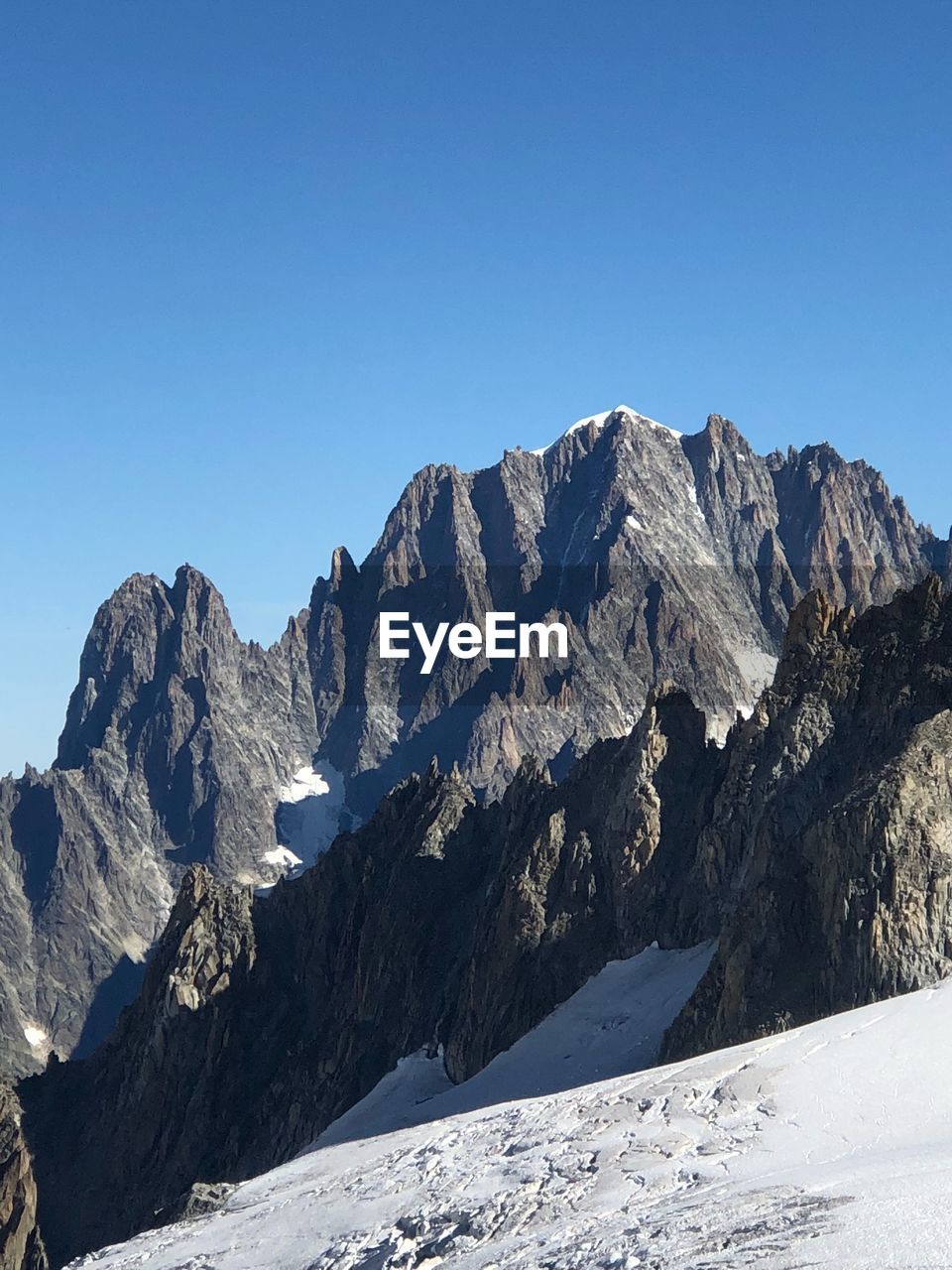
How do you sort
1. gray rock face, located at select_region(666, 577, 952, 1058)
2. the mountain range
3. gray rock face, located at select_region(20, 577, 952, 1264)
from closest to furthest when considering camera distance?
1. gray rock face, located at select_region(666, 577, 952, 1058)
2. gray rock face, located at select_region(20, 577, 952, 1264)
3. the mountain range

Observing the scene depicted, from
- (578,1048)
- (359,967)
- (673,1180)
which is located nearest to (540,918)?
(578,1048)

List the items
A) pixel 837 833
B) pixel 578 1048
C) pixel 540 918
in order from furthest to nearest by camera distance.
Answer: pixel 540 918, pixel 578 1048, pixel 837 833

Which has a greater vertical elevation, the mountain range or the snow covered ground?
the mountain range

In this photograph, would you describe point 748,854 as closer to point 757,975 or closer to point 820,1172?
point 757,975

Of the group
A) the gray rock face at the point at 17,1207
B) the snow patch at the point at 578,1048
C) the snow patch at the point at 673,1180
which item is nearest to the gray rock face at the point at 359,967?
the gray rock face at the point at 17,1207

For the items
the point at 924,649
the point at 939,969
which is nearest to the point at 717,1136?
the point at 939,969

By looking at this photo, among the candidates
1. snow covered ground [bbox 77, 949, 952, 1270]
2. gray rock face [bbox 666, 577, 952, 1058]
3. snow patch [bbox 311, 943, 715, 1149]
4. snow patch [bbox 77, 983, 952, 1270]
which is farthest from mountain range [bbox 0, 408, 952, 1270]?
snow patch [bbox 77, 983, 952, 1270]

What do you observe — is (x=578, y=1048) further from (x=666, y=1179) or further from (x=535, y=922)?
(x=666, y=1179)

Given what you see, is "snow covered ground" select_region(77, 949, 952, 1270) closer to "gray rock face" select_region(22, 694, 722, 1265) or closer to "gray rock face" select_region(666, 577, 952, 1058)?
"gray rock face" select_region(666, 577, 952, 1058)
